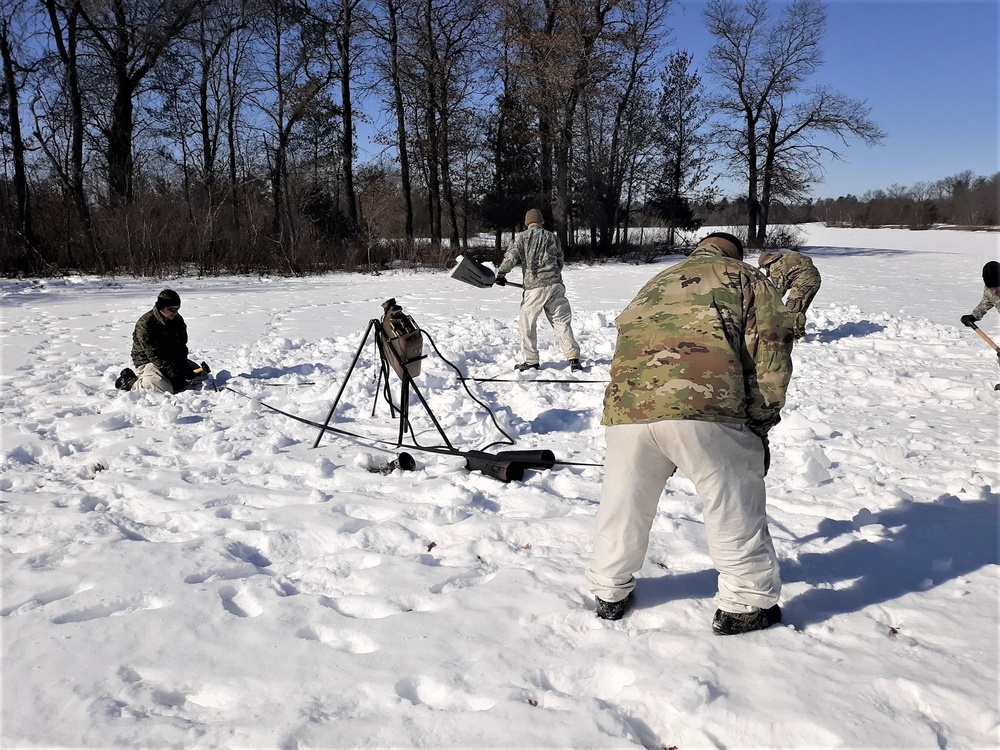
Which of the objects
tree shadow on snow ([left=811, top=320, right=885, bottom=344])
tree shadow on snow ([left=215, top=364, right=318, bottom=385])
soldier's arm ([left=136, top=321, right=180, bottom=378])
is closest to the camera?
soldier's arm ([left=136, top=321, right=180, bottom=378])

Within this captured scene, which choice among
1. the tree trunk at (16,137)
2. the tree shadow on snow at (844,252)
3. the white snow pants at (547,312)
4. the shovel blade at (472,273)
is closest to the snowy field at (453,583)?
the white snow pants at (547,312)

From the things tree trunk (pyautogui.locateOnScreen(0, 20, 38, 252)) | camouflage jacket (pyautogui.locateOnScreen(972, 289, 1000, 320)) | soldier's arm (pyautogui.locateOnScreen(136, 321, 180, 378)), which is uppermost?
tree trunk (pyautogui.locateOnScreen(0, 20, 38, 252))

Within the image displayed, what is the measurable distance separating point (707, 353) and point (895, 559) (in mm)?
1767

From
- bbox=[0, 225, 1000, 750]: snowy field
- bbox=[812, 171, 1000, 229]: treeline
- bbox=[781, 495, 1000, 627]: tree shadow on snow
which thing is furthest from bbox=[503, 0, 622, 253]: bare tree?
bbox=[812, 171, 1000, 229]: treeline

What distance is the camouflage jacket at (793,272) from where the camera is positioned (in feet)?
29.4

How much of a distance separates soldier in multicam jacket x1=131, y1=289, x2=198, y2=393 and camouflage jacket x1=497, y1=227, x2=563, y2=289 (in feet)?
11.8

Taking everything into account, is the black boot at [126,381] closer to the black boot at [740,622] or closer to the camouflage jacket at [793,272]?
the black boot at [740,622]

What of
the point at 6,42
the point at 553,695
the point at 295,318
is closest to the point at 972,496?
the point at 553,695

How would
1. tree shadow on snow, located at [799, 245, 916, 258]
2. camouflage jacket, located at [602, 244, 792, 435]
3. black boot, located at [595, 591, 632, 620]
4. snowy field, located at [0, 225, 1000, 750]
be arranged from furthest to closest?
tree shadow on snow, located at [799, 245, 916, 258] < black boot, located at [595, 591, 632, 620] < camouflage jacket, located at [602, 244, 792, 435] < snowy field, located at [0, 225, 1000, 750]

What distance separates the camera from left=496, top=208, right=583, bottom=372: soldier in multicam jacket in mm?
7645

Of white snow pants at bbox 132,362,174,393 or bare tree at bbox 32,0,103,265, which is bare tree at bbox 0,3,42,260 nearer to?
bare tree at bbox 32,0,103,265

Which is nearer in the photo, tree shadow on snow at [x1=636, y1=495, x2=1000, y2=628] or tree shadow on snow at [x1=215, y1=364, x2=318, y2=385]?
tree shadow on snow at [x1=636, y1=495, x2=1000, y2=628]

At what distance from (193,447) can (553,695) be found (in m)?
3.83

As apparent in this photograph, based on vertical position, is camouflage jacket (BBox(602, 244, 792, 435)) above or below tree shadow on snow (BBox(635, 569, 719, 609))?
above
